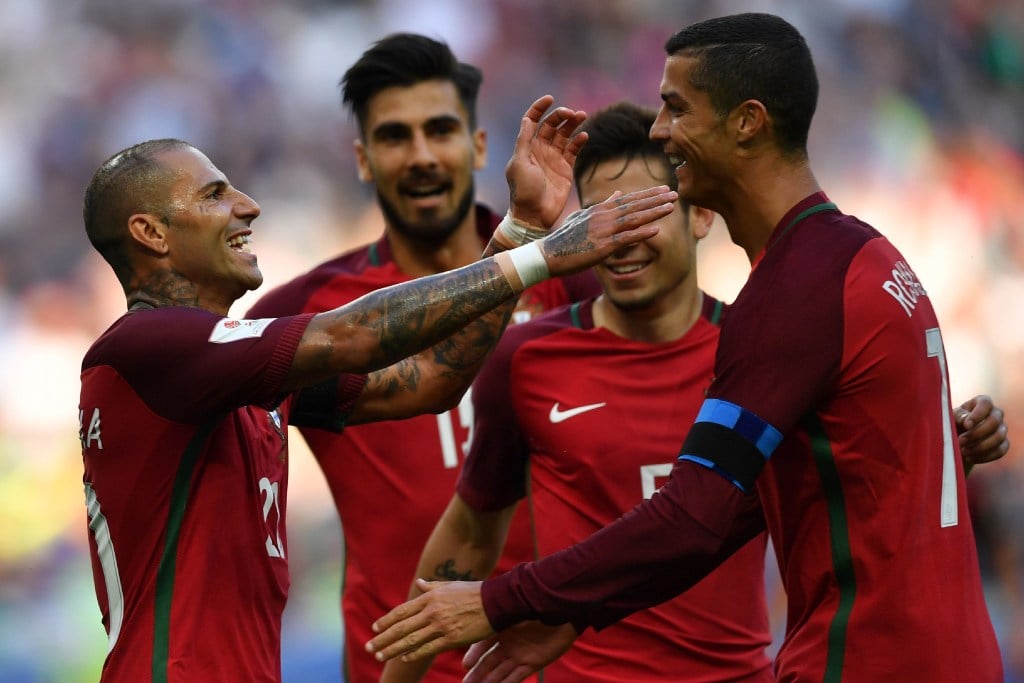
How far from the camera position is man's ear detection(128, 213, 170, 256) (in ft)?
12.3

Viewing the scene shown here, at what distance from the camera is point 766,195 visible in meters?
3.58

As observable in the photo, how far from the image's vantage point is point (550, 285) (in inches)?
222

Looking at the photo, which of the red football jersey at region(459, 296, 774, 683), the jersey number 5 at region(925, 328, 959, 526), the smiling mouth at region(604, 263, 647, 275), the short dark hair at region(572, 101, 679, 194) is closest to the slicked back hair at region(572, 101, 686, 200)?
the short dark hair at region(572, 101, 679, 194)

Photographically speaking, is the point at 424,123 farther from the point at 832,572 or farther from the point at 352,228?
the point at 352,228

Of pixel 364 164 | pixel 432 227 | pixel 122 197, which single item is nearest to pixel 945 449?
pixel 122 197

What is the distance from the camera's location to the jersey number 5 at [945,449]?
328 centimetres

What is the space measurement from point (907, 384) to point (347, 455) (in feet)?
8.92

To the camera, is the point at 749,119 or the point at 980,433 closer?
the point at 749,119

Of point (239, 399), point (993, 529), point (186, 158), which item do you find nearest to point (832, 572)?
point (239, 399)

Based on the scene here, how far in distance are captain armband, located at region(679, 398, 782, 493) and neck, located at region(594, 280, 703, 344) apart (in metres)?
1.43

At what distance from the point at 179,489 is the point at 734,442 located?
1.38 metres

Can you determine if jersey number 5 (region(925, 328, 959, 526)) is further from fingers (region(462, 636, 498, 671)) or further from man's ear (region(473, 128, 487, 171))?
man's ear (region(473, 128, 487, 171))

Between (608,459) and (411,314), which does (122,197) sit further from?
(608,459)

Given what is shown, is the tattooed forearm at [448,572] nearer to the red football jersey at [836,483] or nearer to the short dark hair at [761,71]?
the red football jersey at [836,483]
